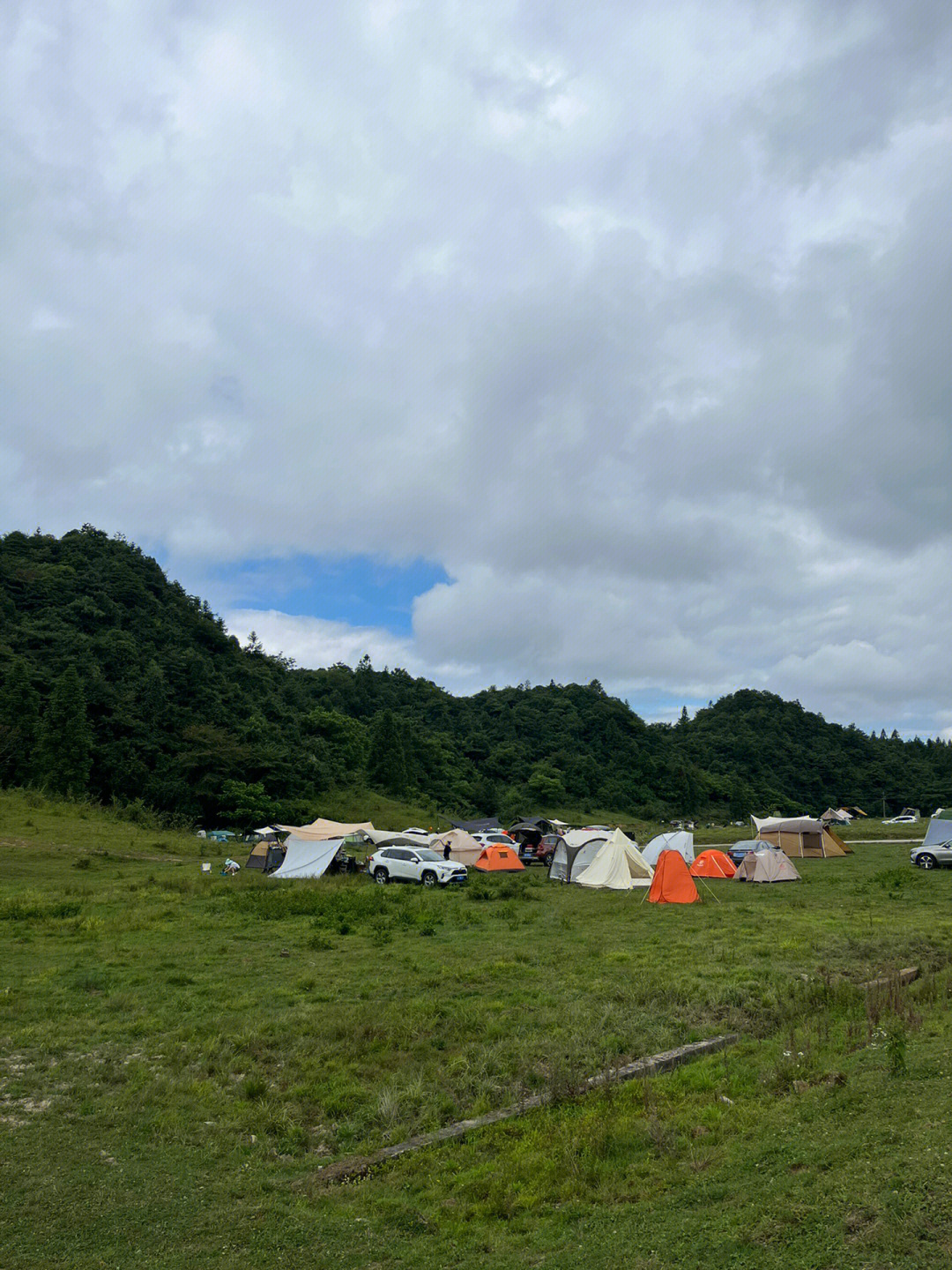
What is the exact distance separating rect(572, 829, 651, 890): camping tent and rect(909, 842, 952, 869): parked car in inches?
466

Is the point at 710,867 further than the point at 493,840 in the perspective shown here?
No

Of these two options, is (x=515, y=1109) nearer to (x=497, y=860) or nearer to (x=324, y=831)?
(x=497, y=860)

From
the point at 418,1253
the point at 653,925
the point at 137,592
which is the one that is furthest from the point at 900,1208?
the point at 137,592

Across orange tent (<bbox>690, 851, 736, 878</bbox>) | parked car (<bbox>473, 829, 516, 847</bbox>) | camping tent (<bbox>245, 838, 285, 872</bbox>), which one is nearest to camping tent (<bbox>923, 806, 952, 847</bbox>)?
orange tent (<bbox>690, 851, 736, 878</bbox>)

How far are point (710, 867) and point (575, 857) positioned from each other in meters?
5.23

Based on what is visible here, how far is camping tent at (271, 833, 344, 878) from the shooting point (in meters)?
31.6

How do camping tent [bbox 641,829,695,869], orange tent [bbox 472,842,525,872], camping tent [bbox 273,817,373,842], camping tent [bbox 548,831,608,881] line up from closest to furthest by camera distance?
camping tent [bbox 548,831,608,881] → camping tent [bbox 641,829,695,869] → orange tent [bbox 472,842,525,872] → camping tent [bbox 273,817,373,842]

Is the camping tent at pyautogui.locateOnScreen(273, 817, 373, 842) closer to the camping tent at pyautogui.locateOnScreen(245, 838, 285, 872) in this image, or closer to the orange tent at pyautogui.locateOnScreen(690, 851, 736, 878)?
the camping tent at pyautogui.locateOnScreen(245, 838, 285, 872)

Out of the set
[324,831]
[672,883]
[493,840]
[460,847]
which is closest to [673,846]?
[672,883]

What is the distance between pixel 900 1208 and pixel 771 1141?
167cm

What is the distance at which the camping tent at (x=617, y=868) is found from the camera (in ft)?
92.4

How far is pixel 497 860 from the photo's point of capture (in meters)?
35.2

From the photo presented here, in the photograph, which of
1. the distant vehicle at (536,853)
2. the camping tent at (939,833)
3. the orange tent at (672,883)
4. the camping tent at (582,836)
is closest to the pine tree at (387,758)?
the distant vehicle at (536,853)

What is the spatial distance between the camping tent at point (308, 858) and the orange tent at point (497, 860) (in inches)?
247
